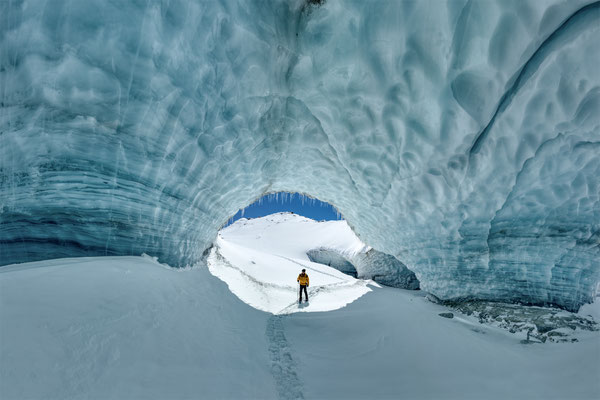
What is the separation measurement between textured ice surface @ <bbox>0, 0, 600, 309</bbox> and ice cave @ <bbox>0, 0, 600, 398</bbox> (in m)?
0.02

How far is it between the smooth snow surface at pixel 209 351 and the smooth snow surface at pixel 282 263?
232cm

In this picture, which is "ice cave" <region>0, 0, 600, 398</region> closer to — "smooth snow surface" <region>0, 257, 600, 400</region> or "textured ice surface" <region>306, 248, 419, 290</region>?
"smooth snow surface" <region>0, 257, 600, 400</region>

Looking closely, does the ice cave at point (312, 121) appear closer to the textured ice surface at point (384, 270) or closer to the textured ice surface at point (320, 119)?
the textured ice surface at point (320, 119)

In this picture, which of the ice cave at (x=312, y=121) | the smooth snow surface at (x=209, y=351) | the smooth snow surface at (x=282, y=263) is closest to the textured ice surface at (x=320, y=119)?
the ice cave at (x=312, y=121)

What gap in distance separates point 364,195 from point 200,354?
465 cm

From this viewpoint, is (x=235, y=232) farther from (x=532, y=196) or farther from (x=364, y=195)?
(x=532, y=196)

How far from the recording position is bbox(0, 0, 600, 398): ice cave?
8.02 feet

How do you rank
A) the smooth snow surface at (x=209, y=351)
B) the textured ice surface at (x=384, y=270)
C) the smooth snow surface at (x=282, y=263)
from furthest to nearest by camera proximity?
the textured ice surface at (x=384, y=270), the smooth snow surface at (x=282, y=263), the smooth snow surface at (x=209, y=351)

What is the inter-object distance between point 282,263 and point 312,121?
43.1 feet

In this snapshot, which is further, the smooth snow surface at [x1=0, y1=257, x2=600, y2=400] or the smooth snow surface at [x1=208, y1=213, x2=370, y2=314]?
the smooth snow surface at [x1=208, y1=213, x2=370, y2=314]

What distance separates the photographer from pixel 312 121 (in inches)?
189

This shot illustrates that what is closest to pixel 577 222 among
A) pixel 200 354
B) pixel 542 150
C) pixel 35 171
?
pixel 542 150

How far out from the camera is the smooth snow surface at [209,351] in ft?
5.20

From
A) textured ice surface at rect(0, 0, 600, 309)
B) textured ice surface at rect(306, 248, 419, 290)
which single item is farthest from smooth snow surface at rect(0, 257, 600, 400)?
textured ice surface at rect(306, 248, 419, 290)
